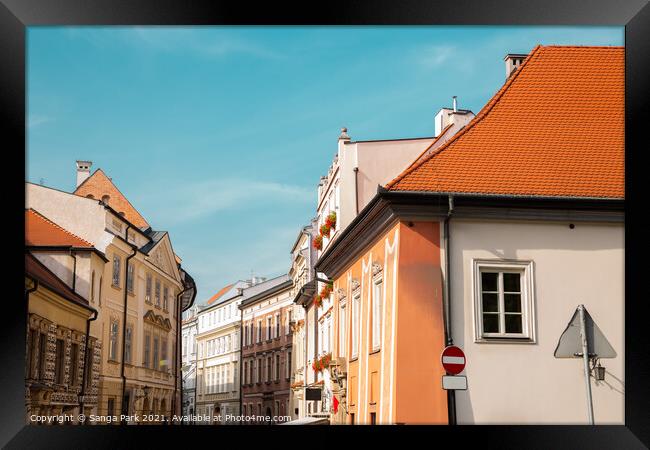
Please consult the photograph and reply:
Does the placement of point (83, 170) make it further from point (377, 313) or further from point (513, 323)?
point (513, 323)

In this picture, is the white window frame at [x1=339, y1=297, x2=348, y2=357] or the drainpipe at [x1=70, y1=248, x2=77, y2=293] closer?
the drainpipe at [x1=70, y1=248, x2=77, y2=293]

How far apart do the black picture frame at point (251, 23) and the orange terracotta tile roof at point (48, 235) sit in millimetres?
1736

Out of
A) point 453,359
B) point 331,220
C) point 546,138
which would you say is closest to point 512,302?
point 453,359

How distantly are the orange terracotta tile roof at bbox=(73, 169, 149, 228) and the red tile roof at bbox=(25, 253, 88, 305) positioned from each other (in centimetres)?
109

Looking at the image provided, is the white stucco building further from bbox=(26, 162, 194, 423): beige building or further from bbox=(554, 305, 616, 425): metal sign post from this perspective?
bbox=(554, 305, 616, 425): metal sign post

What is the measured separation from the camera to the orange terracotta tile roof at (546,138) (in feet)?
42.6

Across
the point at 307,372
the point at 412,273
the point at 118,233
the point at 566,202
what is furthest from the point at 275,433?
the point at 307,372

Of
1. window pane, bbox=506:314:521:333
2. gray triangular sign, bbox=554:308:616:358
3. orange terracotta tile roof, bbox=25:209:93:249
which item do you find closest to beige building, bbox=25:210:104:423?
orange terracotta tile roof, bbox=25:209:93:249

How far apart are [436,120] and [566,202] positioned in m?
2.09

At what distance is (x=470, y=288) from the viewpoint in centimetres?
1259

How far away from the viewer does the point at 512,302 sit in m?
12.6

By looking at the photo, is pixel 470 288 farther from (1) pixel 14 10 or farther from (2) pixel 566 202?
(1) pixel 14 10

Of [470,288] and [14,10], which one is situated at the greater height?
[14,10]

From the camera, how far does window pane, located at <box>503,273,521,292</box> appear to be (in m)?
12.6
